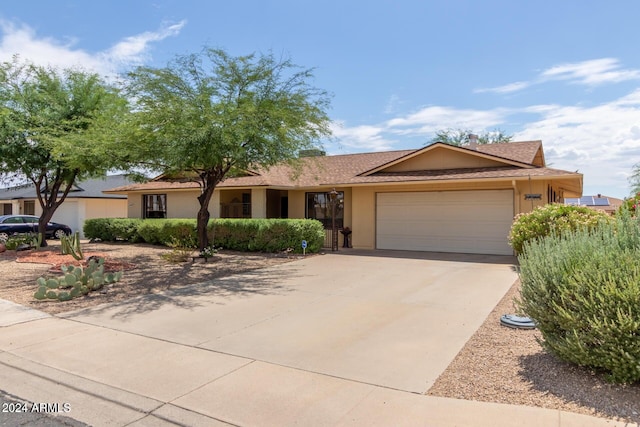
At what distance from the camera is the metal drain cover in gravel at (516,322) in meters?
6.14

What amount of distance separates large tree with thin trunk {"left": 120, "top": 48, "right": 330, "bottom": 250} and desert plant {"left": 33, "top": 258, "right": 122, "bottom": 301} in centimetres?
341

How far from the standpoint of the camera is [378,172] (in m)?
18.3

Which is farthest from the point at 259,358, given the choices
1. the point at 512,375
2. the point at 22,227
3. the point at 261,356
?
the point at 22,227

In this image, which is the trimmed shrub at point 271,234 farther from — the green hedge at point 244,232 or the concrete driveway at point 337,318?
the concrete driveway at point 337,318

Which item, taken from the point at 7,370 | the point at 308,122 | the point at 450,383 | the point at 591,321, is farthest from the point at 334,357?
the point at 308,122

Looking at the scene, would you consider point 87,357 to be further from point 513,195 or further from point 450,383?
point 513,195

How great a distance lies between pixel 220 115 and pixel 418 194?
898 centimetres

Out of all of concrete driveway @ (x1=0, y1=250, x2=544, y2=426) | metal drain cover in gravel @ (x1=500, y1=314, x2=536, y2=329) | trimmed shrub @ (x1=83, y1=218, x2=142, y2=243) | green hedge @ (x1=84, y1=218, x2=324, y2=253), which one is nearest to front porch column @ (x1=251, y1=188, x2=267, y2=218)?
green hedge @ (x1=84, y1=218, x2=324, y2=253)

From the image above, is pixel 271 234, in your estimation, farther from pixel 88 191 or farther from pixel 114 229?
pixel 88 191

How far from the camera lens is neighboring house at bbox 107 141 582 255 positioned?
606 inches

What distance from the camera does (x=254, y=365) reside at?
507 cm

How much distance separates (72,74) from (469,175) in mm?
15874

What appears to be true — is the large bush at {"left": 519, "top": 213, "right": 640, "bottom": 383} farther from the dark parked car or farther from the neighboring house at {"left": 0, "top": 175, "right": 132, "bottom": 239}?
the neighboring house at {"left": 0, "top": 175, "right": 132, "bottom": 239}

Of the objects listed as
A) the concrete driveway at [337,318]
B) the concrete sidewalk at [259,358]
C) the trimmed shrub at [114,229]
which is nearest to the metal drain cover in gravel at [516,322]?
the concrete driveway at [337,318]
